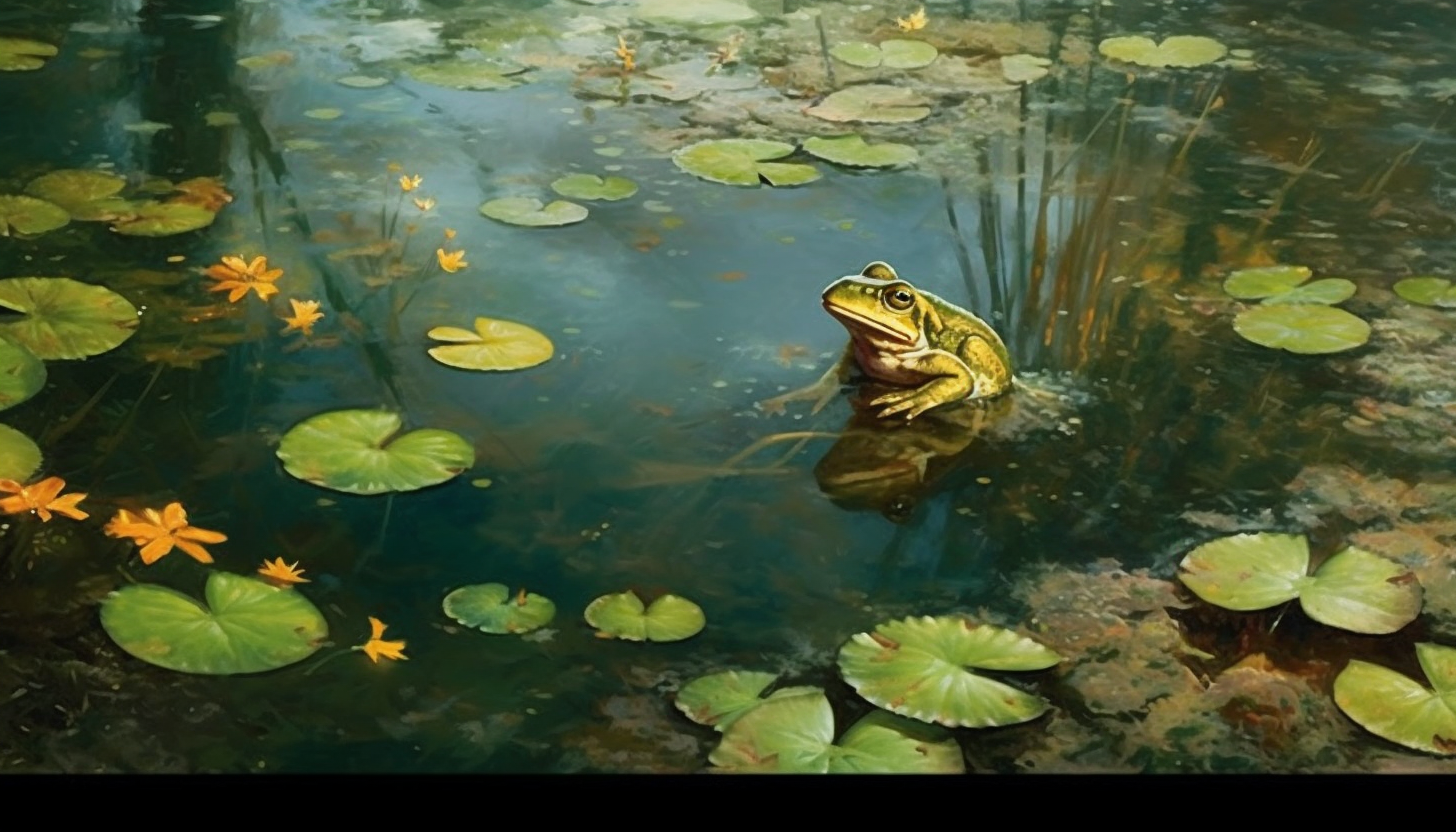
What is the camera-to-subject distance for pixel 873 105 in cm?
328

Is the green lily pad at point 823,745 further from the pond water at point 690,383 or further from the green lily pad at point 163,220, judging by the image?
the green lily pad at point 163,220

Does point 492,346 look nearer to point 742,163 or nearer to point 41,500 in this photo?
point 41,500

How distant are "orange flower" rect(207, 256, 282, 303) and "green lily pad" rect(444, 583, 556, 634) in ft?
2.67

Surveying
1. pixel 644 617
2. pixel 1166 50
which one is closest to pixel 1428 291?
pixel 1166 50

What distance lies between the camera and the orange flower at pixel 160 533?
1.81 meters

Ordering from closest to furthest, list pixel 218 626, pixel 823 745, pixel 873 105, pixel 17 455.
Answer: pixel 823 745 → pixel 218 626 → pixel 17 455 → pixel 873 105

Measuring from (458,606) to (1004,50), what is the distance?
2315 mm

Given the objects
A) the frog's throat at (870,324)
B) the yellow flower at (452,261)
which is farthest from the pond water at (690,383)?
the frog's throat at (870,324)

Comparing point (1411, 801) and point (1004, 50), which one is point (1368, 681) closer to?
point (1411, 801)

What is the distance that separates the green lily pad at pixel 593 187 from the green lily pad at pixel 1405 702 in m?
1.51

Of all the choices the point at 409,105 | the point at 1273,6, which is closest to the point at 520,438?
the point at 409,105

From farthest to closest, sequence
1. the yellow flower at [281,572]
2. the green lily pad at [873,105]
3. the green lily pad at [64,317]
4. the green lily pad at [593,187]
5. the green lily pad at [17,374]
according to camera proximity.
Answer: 1. the green lily pad at [873,105]
2. the green lily pad at [593,187]
3. the green lily pad at [64,317]
4. the green lily pad at [17,374]
5. the yellow flower at [281,572]

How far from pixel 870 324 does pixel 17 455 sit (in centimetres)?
105

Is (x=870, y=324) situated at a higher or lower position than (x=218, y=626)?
higher
